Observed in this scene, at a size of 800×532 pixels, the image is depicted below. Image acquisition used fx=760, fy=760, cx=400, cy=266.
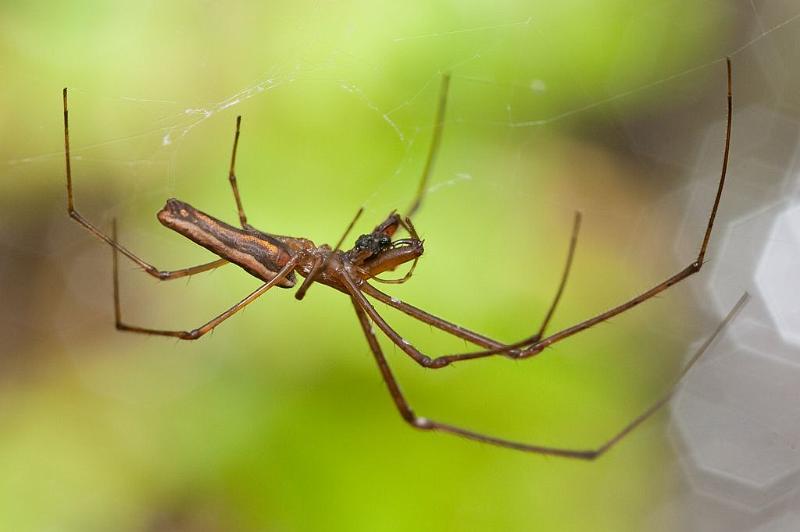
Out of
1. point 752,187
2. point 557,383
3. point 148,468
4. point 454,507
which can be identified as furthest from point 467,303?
point 752,187

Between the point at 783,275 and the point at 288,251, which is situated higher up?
the point at 288,251

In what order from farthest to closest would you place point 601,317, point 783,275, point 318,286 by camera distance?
point 783,275 < point 318,286 < point 601,317

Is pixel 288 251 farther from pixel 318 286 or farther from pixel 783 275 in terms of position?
pixel 783 275

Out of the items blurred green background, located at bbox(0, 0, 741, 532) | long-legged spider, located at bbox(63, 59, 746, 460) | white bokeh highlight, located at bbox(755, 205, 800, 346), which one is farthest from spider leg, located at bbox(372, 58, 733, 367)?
white bokeh highlight, located at bbox(755, 205, 800, 346)

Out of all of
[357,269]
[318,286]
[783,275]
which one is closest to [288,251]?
[357,269]

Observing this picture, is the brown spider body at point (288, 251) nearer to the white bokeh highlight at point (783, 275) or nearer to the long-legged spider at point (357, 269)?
the long-legged spider at point (357, 269)

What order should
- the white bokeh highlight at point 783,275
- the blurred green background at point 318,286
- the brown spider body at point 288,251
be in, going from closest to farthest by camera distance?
the brown spider body at point 288,251, the blurred green background at point 318,286, the white bokeh highlight at point 783,275

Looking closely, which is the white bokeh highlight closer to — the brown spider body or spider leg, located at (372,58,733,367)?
spider leg, located at (372,58,733,367)

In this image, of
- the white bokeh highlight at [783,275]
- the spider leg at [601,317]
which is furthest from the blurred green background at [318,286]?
the white bokeh highlight at [783,275]

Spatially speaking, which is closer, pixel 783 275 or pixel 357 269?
pixel 357 269
